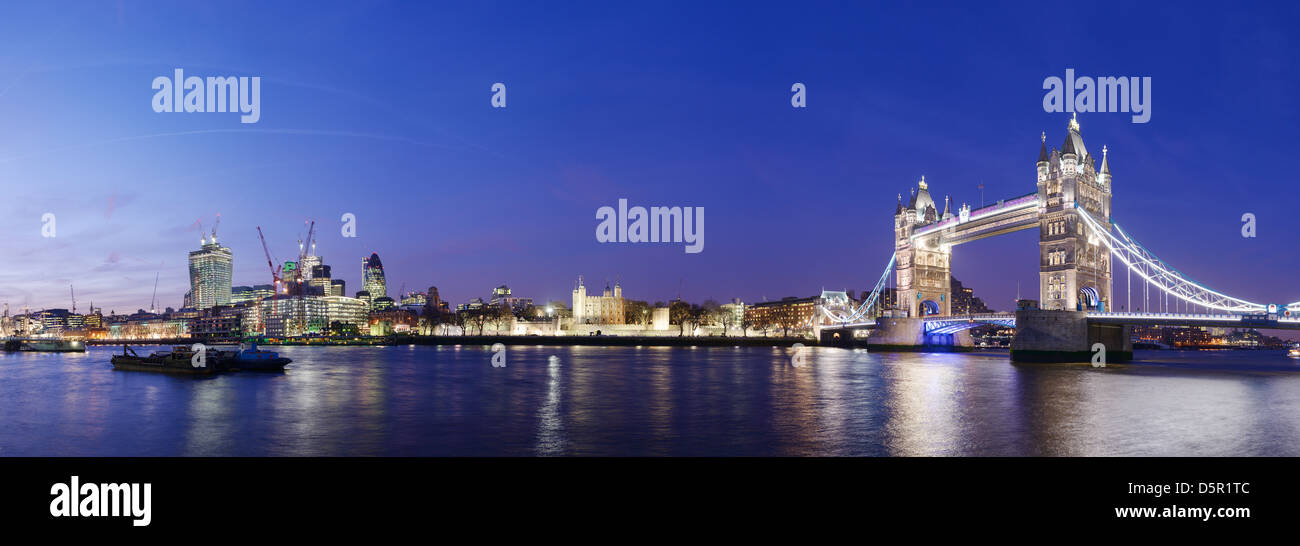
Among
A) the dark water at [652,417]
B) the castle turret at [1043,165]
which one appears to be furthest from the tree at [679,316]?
the dark water at [652,417]

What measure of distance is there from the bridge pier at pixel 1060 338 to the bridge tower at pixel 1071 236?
8243 millimetres

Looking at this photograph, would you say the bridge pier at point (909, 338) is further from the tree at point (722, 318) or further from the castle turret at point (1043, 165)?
the tree at point (722, 318)

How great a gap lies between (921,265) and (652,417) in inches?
3782

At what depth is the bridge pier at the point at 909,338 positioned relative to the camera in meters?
102

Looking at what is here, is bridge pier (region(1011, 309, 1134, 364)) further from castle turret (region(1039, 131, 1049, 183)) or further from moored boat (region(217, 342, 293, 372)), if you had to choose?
moored boat (region(217, 342, 293, 372))

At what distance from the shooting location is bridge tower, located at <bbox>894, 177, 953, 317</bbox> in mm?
112312

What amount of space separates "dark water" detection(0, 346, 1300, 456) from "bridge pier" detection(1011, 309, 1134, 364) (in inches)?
663

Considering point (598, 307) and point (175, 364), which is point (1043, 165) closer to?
point (175, 364)

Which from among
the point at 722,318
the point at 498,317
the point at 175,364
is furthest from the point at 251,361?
the point at 722,318
